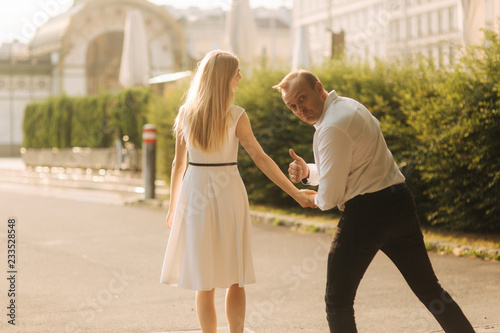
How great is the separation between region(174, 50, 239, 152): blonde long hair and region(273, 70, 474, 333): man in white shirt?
52cm

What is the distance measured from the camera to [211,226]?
4488 millimetres

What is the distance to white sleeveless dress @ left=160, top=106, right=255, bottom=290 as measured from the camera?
4.48m

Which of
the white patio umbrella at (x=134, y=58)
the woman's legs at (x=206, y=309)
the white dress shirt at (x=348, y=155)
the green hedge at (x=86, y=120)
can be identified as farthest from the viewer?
the white patio umbrella at (x=134, y=58)

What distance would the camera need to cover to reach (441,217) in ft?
31.7

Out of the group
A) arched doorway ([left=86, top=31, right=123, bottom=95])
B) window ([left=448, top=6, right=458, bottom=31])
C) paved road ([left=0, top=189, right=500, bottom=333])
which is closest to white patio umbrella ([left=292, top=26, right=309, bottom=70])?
paved road ([left=0, top=189, right=500, bottom=333])

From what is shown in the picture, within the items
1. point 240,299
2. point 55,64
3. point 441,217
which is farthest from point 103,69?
point 240,299

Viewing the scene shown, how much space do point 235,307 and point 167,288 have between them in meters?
2.51

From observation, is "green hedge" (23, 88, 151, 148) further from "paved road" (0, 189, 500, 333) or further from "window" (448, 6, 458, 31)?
"window" (448, 6, 458, 31)

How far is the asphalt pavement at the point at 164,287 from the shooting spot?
566cm

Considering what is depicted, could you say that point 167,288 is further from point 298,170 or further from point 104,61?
point 104,61

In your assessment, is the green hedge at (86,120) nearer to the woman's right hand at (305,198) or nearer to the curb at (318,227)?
the curb at (318,227)

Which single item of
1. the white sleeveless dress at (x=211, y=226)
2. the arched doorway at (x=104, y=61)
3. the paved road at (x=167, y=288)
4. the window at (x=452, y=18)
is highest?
the window at (x=452, y=18)

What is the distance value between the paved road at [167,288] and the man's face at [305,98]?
6.51ft

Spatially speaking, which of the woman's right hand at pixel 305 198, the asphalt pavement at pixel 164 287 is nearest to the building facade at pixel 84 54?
the asphalt pavement at pixel 164 287
